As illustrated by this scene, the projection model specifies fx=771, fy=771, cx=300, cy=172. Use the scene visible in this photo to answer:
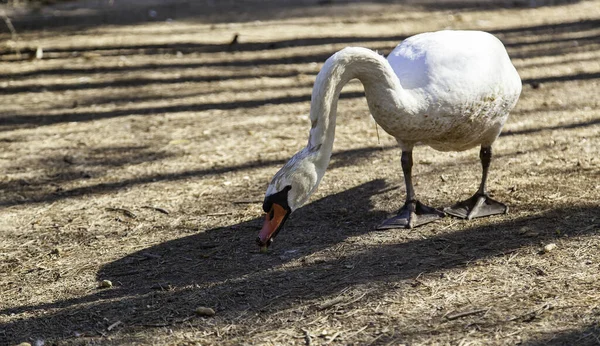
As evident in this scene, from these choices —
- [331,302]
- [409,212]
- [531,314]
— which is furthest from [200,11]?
[531,314]

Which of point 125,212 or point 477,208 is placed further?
point 125,212

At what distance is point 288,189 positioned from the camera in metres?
4.45

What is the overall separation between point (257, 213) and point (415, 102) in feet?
5.59

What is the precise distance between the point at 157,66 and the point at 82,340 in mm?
6942

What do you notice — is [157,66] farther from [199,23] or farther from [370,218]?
A: [370,218]

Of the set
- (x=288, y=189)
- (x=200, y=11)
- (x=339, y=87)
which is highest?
(x=339, y=87)

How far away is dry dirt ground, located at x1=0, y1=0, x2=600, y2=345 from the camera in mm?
4156

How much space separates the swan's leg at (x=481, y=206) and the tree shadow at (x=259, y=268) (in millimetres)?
153

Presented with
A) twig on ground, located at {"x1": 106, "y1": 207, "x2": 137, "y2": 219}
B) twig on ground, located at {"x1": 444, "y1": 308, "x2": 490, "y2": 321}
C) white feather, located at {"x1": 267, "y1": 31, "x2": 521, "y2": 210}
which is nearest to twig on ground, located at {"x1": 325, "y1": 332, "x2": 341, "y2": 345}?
twig on ground, located at {"x1": 444, "y1": 308, "x2": 490, "y2": 321}

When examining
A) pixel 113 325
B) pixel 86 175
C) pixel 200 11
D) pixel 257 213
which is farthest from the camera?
pixel 200 11

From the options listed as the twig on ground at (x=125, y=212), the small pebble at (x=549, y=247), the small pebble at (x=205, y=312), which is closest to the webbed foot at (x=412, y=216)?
the small pebble at (x=549, y=247)

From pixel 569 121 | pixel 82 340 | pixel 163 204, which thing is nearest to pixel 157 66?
pixel 163 204

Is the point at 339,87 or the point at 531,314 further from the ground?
the point at 339,87

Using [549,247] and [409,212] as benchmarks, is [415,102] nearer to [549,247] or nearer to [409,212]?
[409,212]
